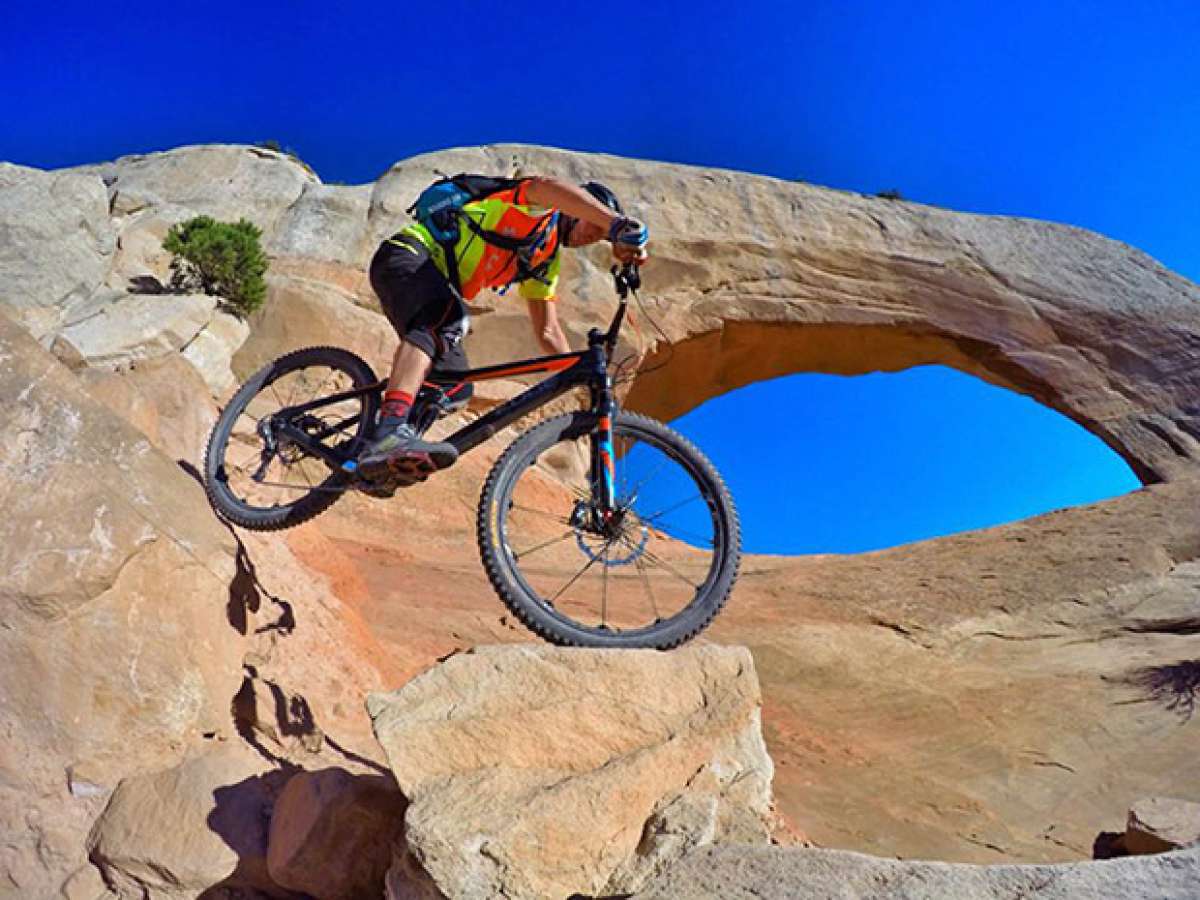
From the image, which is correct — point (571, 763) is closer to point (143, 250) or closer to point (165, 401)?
point (165, 401)

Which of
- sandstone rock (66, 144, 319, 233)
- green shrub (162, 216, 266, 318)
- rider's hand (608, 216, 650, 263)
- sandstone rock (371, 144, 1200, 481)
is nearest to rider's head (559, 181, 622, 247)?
rider's hand (608, 216, 650, 263)

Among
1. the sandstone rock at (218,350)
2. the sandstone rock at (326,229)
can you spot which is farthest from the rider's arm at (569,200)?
the sandstone rock at (326,229)

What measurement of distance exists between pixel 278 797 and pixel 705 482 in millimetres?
2227

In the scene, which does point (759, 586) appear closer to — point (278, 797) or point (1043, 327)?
point (278, 797)

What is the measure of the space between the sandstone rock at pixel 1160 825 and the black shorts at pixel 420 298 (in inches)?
150

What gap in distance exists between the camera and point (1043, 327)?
17859 mm

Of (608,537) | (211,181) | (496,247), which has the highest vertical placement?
(211,181)

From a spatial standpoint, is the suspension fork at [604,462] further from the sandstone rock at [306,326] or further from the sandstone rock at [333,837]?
the sandstone rock at [306,326]

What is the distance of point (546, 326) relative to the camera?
503cm

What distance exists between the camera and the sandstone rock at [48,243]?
13945mm

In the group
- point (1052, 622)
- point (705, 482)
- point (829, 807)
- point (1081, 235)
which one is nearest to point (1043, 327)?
point (1081, 235)

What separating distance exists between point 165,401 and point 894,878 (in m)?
5.43

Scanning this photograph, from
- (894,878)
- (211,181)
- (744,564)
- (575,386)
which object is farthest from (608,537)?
(211,181)

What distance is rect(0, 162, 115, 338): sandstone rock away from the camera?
13.9 meters
